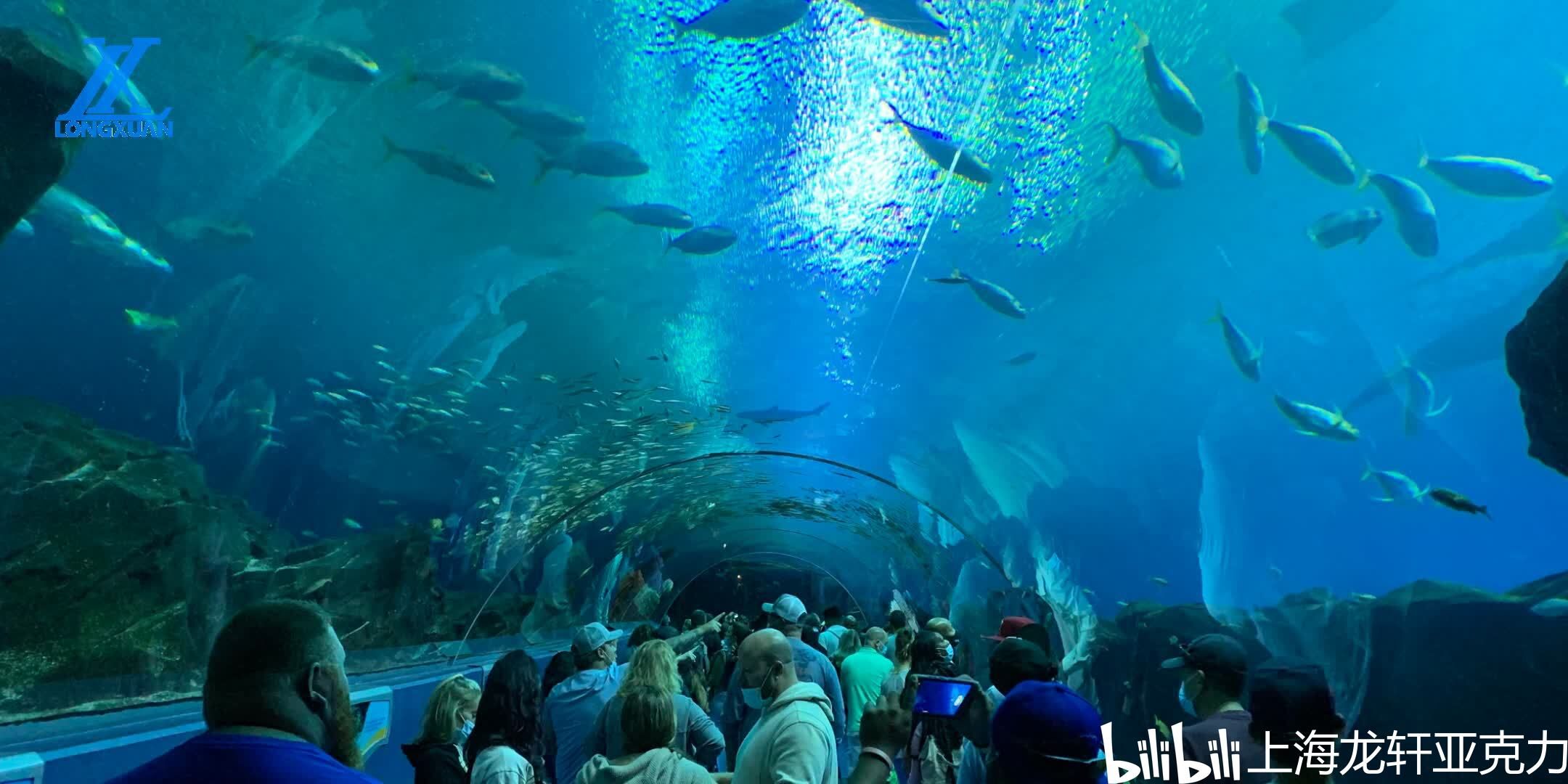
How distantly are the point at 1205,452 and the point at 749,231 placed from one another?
889cm

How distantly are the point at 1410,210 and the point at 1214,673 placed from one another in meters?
6.06

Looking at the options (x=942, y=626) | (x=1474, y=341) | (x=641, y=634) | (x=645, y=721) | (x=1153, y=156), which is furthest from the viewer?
(x=1474, y=341)

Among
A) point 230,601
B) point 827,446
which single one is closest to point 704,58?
point 230,601

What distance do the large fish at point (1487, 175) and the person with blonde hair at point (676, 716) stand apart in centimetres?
704

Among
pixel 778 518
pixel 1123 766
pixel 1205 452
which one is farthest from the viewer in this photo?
pixel 778 518

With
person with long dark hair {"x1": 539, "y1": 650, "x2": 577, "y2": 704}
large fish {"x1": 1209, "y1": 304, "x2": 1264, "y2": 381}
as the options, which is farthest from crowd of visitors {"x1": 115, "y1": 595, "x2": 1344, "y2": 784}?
large fish {"x1": 1209, "y1": 304, "x2": 1264, "y2": 381}

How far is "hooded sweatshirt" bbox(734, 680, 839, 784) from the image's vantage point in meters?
2.46

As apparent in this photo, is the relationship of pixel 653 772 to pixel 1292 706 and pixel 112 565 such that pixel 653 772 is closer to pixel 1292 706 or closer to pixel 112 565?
pixel 1292 706

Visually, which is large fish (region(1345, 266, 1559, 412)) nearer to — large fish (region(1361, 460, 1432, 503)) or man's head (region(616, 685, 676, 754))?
large fish (region(1361, 460, 1432, 503))

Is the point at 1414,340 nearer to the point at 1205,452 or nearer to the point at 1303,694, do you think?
the point at 1205,452

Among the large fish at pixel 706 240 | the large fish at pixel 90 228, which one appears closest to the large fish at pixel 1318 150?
the large fish at pixel 706 240

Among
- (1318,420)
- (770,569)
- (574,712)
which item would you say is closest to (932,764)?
(574,712)

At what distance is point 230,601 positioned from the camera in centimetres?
879

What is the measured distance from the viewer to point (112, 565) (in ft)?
23.9
